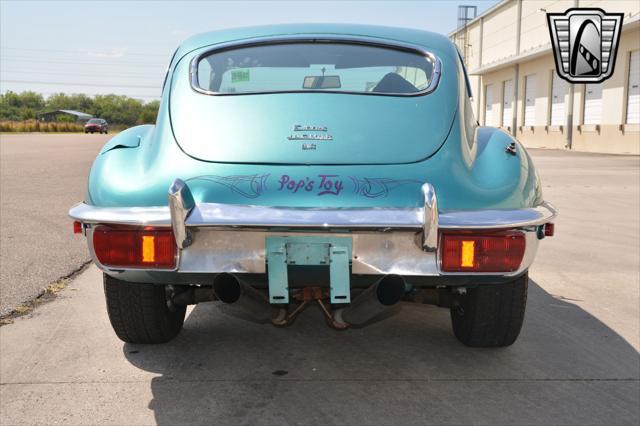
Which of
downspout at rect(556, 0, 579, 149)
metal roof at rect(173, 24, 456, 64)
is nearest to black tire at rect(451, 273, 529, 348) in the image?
metal roof at rect(173, 24, 456, 64)

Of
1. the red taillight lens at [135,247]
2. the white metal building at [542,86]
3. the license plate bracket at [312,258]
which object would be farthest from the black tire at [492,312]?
the white metal building at [542,86]

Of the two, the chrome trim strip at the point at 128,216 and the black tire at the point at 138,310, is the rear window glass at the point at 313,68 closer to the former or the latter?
the chrome trim strip at the point at 128,216

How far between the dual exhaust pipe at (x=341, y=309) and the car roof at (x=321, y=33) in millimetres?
1426

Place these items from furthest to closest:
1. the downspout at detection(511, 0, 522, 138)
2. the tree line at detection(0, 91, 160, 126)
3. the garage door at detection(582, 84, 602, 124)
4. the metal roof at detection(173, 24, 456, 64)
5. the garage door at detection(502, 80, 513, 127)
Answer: the tree line at detection(0, 91, 160, 126), the garage door at detection(502, 80, 513, 127), the downspout at detection(511, 0, 522, 138), the garage door at detection(582, 84, 602, 124), the metal roof at detection(173, 24, 456, 64)

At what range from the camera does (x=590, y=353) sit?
3393 mm

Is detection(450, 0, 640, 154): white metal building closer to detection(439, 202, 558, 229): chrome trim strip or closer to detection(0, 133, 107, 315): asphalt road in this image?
detection(0, 133, 107, 315): asphalt road

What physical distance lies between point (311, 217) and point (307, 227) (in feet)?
0.16

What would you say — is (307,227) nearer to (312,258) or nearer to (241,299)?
(312,258)

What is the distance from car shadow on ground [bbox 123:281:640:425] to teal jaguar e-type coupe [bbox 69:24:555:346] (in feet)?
0.78

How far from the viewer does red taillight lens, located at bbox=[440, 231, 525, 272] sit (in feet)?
8.33

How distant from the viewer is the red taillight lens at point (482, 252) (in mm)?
2539

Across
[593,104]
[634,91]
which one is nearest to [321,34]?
[634,91]

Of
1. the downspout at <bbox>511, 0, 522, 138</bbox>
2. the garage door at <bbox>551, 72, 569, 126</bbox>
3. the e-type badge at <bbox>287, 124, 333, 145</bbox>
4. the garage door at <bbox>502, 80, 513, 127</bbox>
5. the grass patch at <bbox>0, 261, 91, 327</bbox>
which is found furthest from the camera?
the garage door at <bbox>502, 80, 513, 127</bbox>

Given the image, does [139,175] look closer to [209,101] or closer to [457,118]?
[209,101]
